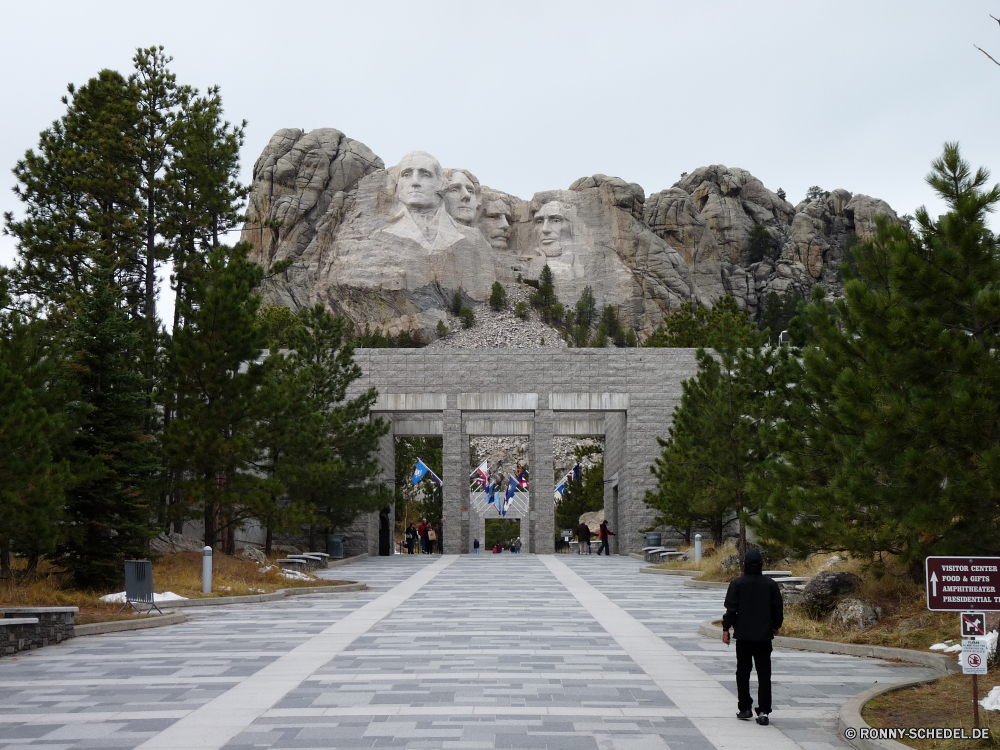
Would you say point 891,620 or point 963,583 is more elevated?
point 963,583

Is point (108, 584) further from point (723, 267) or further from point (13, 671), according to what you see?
point (723, 267)

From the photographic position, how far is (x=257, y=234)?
12050cm

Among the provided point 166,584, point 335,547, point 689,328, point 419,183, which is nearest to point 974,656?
point 166,584

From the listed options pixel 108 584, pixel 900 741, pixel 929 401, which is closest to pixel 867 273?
pixel 929 401

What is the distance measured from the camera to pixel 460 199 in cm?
11275

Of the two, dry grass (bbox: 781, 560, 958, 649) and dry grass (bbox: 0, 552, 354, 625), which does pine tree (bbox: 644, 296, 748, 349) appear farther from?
dry grass (bbox: 781, 560, 958, 649)

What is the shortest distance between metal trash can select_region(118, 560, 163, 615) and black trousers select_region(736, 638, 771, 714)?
985 cm

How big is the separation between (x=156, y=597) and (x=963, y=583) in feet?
45.4

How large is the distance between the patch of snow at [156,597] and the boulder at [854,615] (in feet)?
34.7

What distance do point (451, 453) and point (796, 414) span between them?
78.0 feet

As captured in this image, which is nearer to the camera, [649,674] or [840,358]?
[649,674]

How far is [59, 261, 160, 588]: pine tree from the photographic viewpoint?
51.8 ft

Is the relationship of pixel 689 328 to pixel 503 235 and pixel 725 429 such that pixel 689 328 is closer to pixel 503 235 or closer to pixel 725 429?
pixel 725 429

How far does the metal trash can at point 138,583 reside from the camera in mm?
14430
